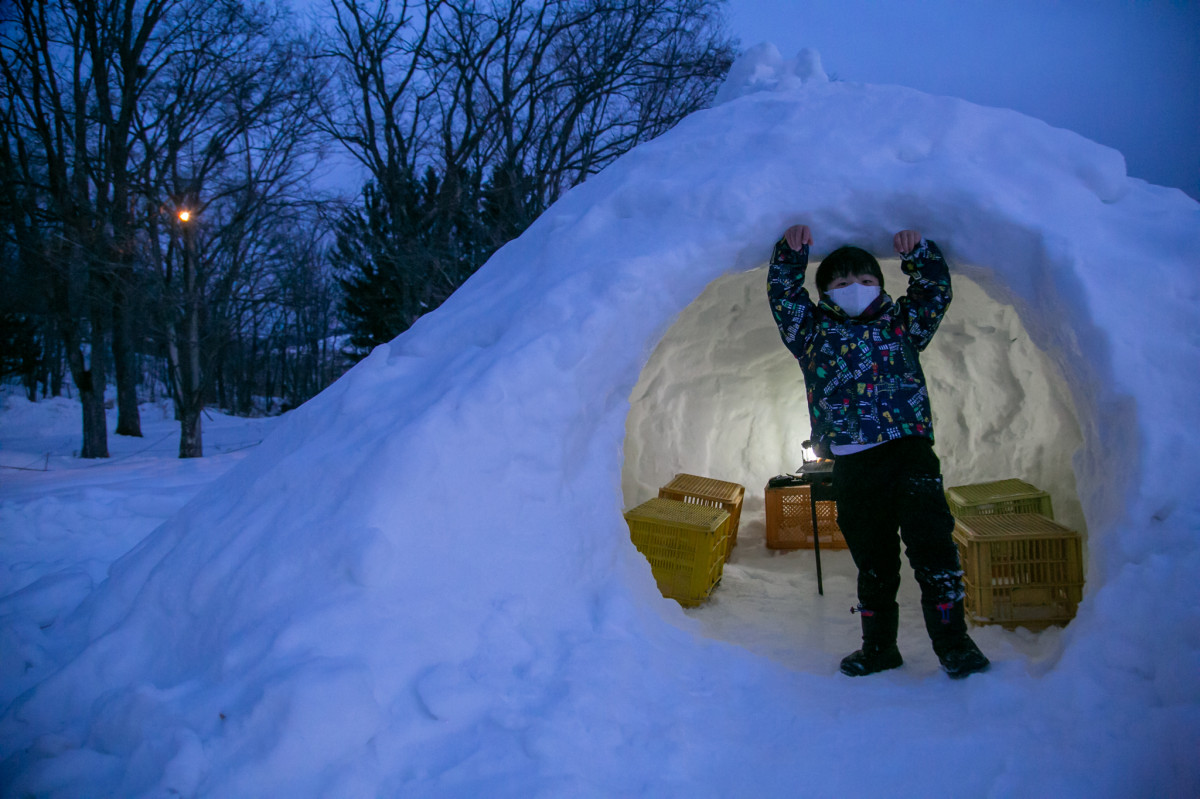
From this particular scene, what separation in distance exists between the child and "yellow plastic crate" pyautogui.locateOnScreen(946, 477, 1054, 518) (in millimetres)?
1249

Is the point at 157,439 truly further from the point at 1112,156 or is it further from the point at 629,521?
the point at 1112,156

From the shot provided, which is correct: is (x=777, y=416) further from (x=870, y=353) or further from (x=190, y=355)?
(x=190, y=355)

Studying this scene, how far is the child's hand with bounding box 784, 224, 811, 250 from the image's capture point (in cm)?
277

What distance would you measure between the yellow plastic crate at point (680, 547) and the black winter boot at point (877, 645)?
1.11 m

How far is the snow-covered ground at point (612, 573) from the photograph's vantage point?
5.77 feet

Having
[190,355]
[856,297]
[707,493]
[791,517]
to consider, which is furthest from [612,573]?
[190,355]

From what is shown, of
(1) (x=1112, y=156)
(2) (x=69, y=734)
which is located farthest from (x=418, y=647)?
(1) (x=1112, y=156)

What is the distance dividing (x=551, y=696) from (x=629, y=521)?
1.71 m

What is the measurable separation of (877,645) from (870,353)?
1.14m

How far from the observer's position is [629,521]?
366 centimetres

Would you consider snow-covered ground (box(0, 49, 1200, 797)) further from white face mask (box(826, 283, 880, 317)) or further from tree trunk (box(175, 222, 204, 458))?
tree trunk (box(175, 222, 204, 458))

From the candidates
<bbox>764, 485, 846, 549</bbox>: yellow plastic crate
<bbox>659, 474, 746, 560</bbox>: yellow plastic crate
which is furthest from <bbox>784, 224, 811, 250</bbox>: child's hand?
<bbox>764, 485, 846, 549</bbox>: yellow plastic crate

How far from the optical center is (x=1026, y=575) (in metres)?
2.88

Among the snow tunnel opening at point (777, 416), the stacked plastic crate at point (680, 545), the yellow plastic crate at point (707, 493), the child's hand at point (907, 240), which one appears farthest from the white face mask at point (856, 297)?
the yellow plastic crate at point (707, 493)
